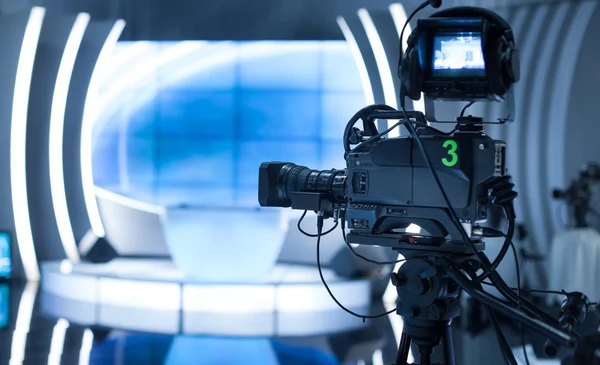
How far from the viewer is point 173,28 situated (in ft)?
19.9

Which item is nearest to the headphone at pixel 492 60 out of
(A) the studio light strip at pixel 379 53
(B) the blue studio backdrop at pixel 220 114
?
(A) the studio light strip at pixel 379 53

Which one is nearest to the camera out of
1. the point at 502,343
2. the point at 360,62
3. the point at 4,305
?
the point at 502,343

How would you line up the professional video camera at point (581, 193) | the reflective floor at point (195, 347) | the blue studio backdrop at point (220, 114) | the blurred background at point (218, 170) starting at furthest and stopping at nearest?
the blue studio backdrop at point (220, 114) → the professional video camera at point (581, 193) → the blurred background at point (218, 170) → the reflective floor at point (195, 347)

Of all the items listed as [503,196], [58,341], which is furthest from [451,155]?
[58,341]

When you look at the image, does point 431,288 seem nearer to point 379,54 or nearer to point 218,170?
point 379,54

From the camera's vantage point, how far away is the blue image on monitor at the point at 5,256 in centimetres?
586

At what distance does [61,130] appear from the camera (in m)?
5.94

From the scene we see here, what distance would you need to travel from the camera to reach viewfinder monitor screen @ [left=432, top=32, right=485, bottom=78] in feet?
5.48

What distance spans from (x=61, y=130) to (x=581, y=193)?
3860 millimetres

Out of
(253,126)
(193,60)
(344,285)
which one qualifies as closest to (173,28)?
(193,60)

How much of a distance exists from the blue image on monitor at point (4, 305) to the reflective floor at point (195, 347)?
0.04 feet

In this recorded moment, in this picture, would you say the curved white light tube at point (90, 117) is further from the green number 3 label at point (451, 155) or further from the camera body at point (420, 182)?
the green number 3 label at point (451, 155)

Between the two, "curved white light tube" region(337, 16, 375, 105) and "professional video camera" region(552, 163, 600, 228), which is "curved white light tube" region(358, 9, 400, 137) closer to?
"curved white light tube" region(337, 16, 375, 105)

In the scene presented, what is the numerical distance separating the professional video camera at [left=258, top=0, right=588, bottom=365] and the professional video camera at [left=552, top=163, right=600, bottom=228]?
338cm
